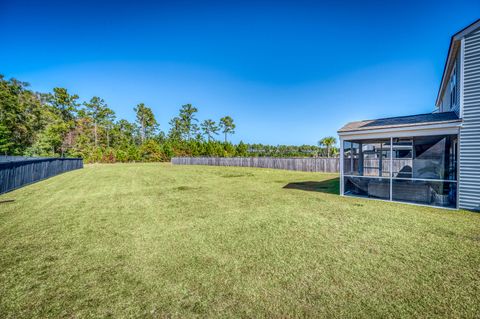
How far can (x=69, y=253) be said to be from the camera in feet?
11.3

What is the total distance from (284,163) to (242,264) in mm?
21241

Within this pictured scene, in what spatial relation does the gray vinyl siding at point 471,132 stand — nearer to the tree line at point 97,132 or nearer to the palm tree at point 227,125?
the tree line at point 97,132

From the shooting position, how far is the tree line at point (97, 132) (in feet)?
115

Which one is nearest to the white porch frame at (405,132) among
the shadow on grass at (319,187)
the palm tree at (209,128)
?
the shadow on grass at (319,187)

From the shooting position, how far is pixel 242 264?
3.00m

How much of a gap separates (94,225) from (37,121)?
164 ft

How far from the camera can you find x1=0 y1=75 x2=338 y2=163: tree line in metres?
34.9

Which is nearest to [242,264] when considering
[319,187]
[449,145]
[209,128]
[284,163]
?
[319,187]

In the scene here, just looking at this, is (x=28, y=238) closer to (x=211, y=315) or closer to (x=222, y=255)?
(x=222, y=255)

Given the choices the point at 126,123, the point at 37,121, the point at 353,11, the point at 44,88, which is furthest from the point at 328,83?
the point at 44,88

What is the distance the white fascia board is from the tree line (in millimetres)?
29316

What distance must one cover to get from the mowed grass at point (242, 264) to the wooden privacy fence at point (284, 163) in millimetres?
14749

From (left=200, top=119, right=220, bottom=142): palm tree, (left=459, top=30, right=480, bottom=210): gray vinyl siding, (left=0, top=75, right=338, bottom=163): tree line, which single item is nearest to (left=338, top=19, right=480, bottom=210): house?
(left=459, top=30, right=480, bottom=210): gray vinyl siding

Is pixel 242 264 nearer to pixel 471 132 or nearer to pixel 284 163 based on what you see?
pixel 471 132
